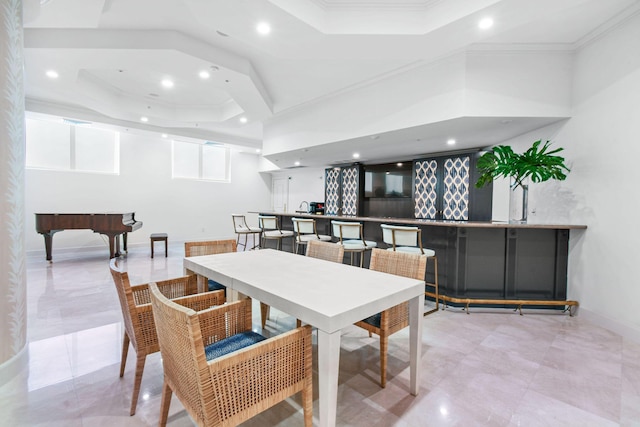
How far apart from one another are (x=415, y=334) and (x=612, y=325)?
2.62m

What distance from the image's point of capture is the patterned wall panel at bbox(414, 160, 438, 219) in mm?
6066

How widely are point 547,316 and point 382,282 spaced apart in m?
2.81

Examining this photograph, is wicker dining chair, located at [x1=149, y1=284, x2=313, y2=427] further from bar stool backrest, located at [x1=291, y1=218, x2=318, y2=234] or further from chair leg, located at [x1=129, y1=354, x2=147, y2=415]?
bar stool backrest, located at [x1=291, y1=218, x2=318, y2=234]

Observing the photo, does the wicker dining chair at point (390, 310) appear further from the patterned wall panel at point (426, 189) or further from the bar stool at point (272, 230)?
the patterned wall panel at point (426, 189)

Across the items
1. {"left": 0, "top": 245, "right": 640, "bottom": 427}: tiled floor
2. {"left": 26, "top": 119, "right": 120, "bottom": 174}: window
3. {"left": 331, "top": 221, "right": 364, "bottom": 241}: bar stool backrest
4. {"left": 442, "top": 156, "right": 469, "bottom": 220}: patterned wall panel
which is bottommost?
{"left": 0, "top": 245, "right": 640, "bottom": 427}: tiled floor

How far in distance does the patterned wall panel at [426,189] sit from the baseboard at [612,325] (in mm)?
3034

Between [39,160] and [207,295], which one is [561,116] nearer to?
[207,295]

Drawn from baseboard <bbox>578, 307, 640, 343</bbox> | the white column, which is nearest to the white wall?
the white column

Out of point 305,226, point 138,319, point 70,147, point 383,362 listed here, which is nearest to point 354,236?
point 305,226

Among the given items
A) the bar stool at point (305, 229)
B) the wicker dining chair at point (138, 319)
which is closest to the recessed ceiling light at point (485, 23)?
the wicker dining chair at point (138, 319)

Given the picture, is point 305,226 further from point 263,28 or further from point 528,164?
point 528,164

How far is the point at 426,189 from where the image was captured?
6.21 meters

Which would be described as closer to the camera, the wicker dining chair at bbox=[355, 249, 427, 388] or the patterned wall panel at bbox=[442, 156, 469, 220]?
the wicker dining chair at bbox=[355, 249, 427, 388]

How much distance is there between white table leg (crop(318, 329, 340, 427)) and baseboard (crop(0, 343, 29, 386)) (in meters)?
2.27
